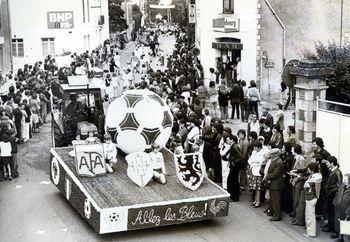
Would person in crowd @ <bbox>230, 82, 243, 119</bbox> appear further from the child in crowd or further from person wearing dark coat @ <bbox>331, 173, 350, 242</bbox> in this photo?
person wearing dark coat @ <bbox>331, 173, 350, 242</bbox>

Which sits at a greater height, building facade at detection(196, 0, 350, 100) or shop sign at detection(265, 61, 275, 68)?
building facade at detection(196, 0, 350, 100)

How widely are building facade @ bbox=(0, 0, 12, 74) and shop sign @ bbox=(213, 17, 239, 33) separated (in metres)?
14.5

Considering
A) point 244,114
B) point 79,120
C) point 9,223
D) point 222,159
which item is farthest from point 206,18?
point 9,223

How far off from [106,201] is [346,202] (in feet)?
14.7

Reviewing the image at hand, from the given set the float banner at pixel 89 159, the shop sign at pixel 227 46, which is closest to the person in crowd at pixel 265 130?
the float banner at pixel 89 159

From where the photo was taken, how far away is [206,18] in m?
33.3

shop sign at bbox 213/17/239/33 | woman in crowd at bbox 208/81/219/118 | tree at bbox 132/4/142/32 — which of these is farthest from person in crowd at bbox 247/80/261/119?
tree at bbox 132/4/142/32

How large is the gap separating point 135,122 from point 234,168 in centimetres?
267

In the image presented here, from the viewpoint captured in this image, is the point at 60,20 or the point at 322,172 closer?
the point at 322,172

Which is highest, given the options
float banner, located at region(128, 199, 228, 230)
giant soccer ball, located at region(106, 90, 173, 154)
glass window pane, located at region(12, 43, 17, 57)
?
glass window pane, located at region(12, 43, 17, 57)

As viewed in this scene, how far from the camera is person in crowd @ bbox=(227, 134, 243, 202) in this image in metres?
15.9

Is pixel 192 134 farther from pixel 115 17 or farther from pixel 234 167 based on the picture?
pixel 115 17

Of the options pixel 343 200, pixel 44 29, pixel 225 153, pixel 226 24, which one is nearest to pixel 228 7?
pixel 226 24

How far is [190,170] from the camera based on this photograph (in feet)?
47.5
